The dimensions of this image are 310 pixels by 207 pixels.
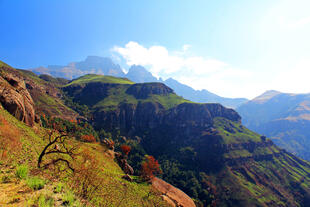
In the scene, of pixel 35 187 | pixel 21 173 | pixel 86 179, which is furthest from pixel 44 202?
pixel 86 179

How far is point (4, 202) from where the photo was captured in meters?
9.74

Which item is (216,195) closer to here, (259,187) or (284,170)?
(259,187)

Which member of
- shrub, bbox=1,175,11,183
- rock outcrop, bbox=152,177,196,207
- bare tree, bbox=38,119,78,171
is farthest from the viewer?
rock outcrop, bbox=152,177,196,207

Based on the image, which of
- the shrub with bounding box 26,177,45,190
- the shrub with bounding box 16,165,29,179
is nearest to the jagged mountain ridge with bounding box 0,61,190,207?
the shrub with bounding box 26,177,45,190

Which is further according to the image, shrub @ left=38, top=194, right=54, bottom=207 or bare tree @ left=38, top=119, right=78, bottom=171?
bare tree @ left=38, top=119, right=78, bottom=171

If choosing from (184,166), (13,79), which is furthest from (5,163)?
(184,166)

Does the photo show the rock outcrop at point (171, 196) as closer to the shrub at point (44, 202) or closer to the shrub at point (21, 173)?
the shrub at point (44, 202)

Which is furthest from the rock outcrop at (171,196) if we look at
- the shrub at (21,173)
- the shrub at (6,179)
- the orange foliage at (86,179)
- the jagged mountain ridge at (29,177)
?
the shrub at (6,179)

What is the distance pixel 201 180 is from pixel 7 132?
179 meters

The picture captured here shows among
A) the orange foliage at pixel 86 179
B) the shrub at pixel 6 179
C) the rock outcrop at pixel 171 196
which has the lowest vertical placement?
the rock outcrop at pixel 171 196

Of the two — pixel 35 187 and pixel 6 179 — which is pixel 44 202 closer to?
pixel 35 187

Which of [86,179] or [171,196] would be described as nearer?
[86,179]

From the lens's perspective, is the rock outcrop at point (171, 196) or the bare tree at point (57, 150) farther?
the rock outcrop at point (171, 196)

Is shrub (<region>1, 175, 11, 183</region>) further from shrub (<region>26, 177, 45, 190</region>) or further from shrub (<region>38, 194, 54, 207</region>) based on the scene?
shrub (<region>38, 194, 54, 207</region>)
